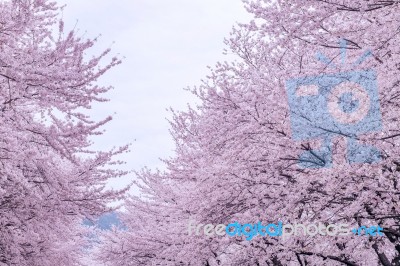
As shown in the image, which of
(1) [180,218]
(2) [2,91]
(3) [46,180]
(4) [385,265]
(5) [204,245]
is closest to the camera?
(2) [2,91]

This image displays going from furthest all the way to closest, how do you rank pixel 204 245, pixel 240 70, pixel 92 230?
pixel 92 230 < pixel 240 70 < pixel 204 245

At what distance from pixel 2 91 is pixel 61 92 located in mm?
775

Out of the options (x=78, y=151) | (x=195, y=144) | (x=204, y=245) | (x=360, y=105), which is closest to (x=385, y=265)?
(x=360, y=105)

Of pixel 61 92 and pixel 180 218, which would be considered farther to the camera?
pixel 180 218

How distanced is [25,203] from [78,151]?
50.9 inches

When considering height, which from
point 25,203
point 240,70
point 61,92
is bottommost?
point 25,203

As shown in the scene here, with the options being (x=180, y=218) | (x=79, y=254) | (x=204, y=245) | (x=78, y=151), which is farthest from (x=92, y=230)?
(x=78, y=151)

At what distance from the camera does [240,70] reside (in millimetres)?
11406

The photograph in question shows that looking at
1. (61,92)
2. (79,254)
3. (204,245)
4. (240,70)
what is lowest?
(204,245)

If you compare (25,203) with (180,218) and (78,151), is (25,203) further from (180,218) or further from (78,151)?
(180,218)

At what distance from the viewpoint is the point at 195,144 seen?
45.2 ft

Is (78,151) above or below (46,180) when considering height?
above

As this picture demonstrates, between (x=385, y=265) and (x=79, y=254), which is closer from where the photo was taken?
(x=385, y=265)

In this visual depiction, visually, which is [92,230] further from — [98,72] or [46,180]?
[98,72]
